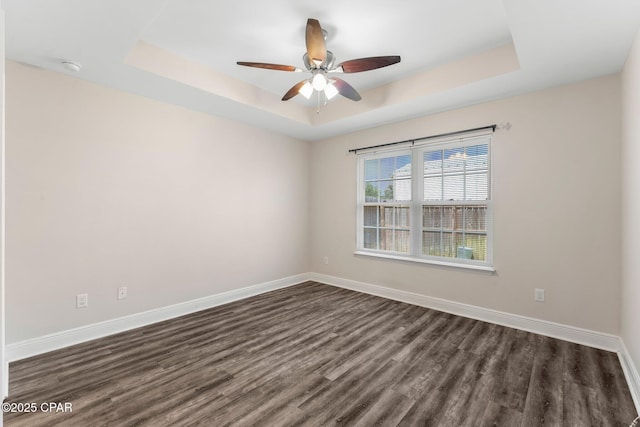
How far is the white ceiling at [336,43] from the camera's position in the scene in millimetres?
1974

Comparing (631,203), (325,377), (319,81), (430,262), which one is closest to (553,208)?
(631,203)

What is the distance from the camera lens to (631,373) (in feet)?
7.15

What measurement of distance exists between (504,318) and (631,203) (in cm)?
161

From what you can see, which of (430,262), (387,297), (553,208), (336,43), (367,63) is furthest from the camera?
(387,297)

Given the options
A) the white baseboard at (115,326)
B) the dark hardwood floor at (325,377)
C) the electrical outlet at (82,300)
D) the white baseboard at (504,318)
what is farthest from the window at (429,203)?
the electrical outlet at (82,300)

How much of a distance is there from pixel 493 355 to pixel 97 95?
445cm

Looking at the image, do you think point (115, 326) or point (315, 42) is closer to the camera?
point (315, 42)

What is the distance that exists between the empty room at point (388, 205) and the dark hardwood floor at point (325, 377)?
0.07 ft

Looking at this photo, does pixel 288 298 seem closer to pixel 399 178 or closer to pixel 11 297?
pixel 399 178

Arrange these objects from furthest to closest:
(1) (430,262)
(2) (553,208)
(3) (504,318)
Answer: (1) (430,262) < (3) (504,318) < (2) (553,208)

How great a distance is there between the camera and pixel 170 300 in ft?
11.4

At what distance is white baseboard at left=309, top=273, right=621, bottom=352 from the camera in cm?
271

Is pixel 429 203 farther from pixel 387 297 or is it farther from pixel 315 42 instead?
pixel 315 42

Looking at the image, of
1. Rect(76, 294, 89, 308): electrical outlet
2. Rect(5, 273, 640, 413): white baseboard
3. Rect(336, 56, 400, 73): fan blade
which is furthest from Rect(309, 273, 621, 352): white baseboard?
Rect(76, 294, 89, 308): electrical outlet
